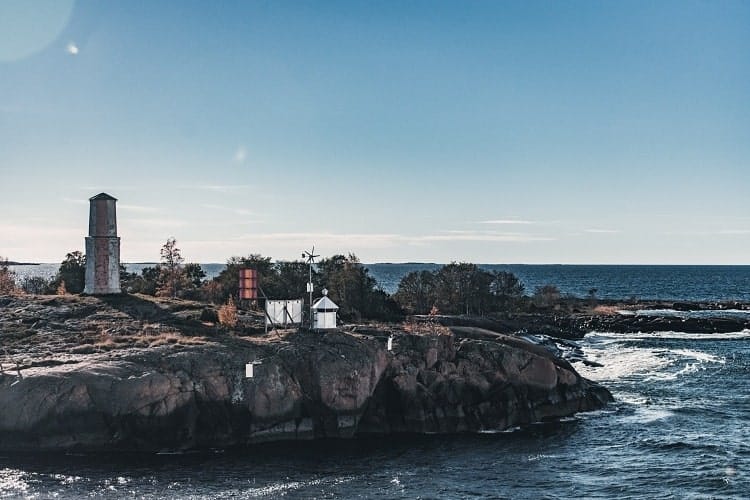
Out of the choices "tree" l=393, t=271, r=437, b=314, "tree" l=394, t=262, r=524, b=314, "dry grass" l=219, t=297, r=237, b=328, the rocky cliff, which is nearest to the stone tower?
the rocky cliff

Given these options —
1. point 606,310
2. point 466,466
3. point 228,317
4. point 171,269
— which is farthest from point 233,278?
point 606,310

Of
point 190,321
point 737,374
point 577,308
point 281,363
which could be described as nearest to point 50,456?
point 281,363

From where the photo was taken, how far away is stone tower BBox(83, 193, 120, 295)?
53656mm

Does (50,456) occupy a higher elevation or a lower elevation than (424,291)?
lower

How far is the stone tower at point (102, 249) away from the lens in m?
53.7

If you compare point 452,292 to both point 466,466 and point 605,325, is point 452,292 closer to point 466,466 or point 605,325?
point 605,325

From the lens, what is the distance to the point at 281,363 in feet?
123

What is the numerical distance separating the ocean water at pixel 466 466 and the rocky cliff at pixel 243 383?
1.37 metres

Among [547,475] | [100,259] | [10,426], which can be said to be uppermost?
[100,259]

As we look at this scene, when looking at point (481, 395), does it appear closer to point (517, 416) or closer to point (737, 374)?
point (517, 416)

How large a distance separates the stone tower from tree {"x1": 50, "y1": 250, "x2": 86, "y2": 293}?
21708 mm

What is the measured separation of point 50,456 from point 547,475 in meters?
21.3

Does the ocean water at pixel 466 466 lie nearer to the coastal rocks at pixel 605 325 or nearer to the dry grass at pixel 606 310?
the coastal rocks at pixel 605 325

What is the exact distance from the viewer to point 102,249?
53719mm
